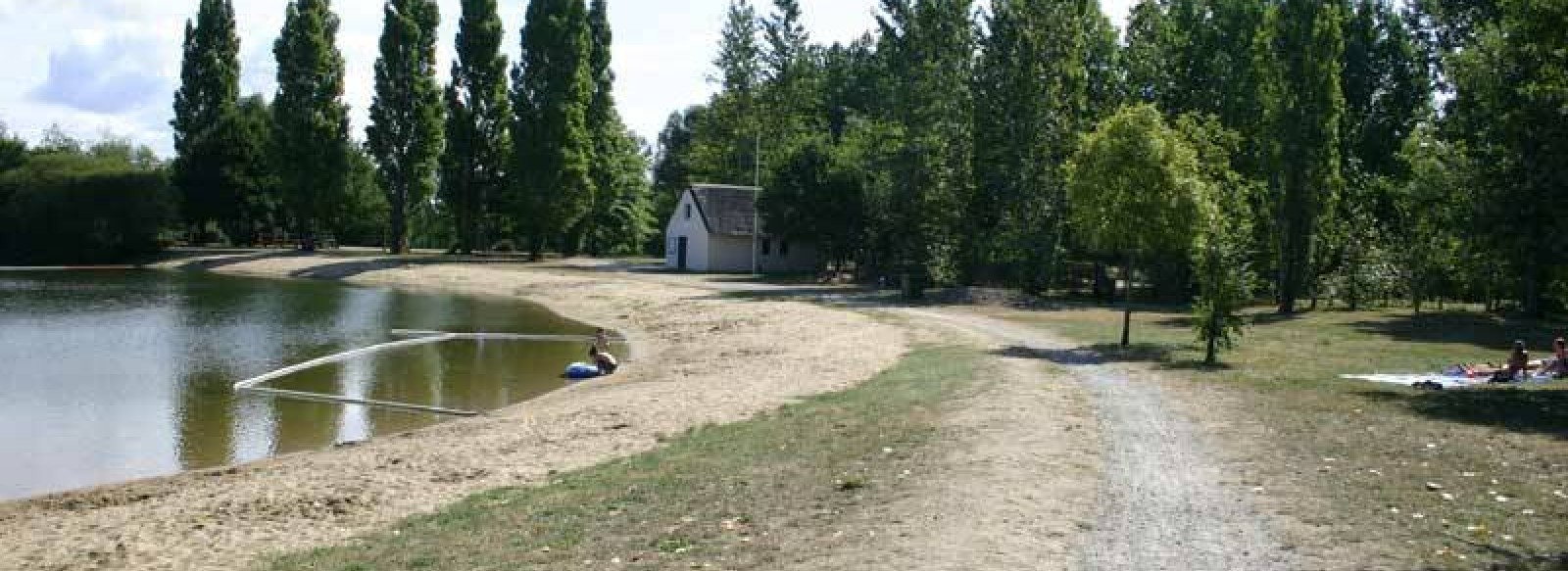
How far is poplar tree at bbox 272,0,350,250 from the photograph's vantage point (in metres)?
69.8

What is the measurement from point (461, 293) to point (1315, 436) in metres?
45.7

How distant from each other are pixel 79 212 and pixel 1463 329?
79.3m

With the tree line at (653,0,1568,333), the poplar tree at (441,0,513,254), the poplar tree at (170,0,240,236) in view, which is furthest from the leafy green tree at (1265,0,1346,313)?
the poplar tree at (170,0,240,236)

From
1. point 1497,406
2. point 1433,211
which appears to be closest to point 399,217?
point 1433,211

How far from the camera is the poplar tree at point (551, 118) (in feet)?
219

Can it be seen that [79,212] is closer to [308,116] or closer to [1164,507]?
[308,116]

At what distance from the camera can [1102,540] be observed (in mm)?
8938

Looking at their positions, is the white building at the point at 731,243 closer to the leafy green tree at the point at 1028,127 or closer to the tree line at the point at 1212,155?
the tree line at the point at 1212,155

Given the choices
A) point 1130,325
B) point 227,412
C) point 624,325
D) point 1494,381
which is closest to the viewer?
point 1494,381

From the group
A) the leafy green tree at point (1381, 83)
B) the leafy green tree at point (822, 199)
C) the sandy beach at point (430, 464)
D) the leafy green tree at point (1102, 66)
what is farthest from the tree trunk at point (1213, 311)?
the leafy green tree at point (1381, 83)

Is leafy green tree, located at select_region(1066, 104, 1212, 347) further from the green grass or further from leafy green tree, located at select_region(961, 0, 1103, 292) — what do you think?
leafy green tree, located at select_region(961, 0, 1103, 292)

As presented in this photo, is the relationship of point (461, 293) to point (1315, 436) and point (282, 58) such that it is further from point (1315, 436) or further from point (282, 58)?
point (1315, 436)

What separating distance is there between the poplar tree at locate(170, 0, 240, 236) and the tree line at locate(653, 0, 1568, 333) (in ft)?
136

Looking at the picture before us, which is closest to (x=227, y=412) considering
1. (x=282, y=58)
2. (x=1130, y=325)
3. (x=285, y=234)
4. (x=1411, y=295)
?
(x=1130, y=325)
